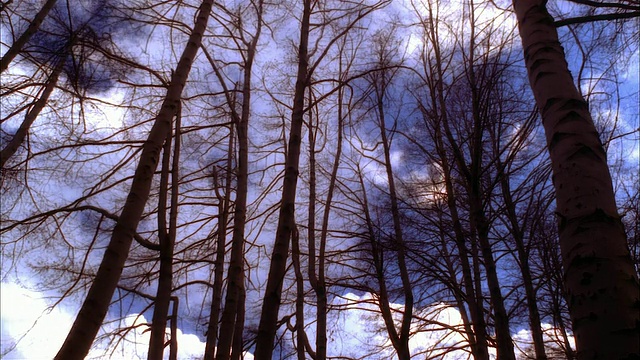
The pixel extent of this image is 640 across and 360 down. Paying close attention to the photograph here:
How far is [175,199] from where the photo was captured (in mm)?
4789

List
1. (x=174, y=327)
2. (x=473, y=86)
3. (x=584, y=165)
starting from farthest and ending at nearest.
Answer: (x=174, y=327) < (x=473, y=86) < (x=584, y=165)

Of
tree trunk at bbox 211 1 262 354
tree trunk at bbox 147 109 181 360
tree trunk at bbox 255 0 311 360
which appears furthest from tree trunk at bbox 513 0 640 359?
tree trunk at bbox 211 1 262 354

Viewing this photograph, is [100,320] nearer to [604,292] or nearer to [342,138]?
[604,292]

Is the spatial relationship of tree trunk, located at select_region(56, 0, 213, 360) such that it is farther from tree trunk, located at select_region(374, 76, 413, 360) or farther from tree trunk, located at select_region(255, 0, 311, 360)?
tree trunk, located at select_region(374, 76, 413, 360)

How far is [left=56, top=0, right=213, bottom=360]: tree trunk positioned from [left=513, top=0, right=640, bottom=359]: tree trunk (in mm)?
2599

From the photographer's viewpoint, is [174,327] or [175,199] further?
[174,327]

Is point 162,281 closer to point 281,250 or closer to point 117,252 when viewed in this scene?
point 117,252

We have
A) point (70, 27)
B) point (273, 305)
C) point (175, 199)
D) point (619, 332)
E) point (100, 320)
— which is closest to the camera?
point (619, 332)

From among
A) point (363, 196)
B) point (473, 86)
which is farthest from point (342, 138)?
point (473, 86)

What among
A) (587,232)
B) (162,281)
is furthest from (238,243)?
(587,232)

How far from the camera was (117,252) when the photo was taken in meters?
2.80

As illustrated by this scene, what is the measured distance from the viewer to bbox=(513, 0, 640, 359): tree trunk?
133cm

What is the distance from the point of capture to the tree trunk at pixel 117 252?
246cm

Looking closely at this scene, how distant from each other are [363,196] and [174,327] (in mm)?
3649
